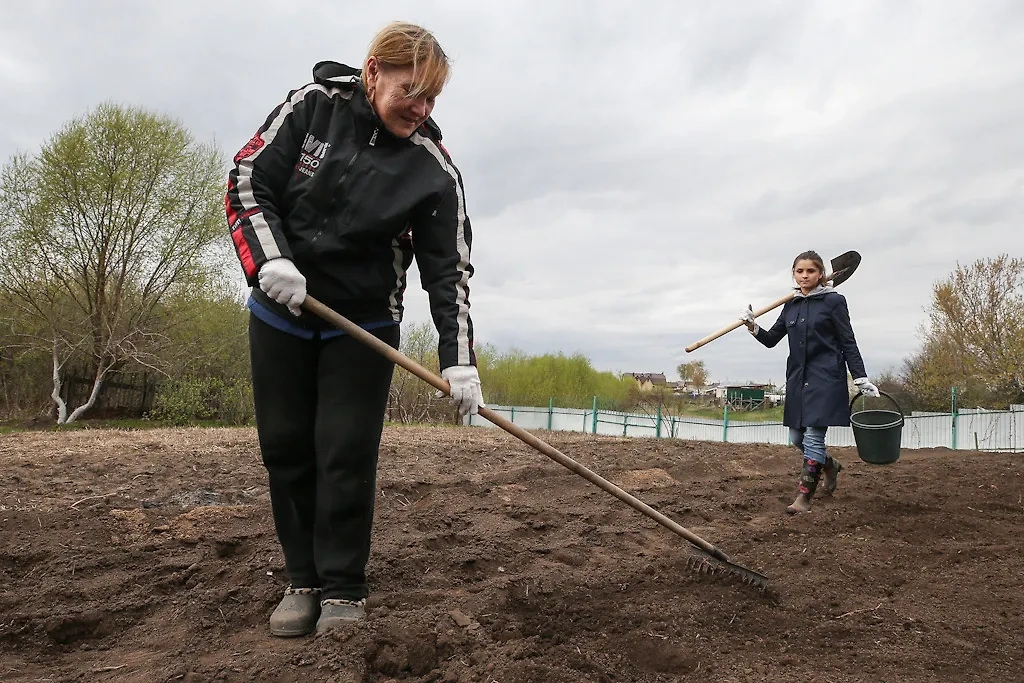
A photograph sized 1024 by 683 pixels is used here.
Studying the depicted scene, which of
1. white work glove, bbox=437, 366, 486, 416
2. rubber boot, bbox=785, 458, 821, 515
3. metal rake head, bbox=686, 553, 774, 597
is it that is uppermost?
white work glove, bbox=437, 366, 486, 416

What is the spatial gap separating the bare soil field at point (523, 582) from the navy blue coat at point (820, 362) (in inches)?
23.0

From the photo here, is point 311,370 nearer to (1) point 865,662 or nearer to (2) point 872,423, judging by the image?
(1) point 865,662

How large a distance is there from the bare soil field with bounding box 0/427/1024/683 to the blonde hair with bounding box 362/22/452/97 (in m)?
1.70

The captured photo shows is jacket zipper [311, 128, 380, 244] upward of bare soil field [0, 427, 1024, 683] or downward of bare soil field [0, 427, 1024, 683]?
upward

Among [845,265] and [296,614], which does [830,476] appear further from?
[296,614]

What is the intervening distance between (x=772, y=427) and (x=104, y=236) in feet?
56.8

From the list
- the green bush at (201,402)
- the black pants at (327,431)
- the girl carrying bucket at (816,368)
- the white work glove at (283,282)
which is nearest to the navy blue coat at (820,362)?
the girl carrying bucket at (816,368)

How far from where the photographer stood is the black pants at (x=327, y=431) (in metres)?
2.46

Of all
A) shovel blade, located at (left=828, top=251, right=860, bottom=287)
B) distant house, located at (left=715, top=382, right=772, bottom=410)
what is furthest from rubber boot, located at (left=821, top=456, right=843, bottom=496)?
distant house, located at (left=715, top=382, right=772, bottom=410)

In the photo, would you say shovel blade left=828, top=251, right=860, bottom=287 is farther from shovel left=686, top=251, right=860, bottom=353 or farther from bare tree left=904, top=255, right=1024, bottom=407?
bare tree left=904, top=255, right=1024, bottom=407

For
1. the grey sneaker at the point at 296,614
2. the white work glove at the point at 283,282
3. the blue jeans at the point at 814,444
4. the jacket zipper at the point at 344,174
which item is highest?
the jacket zipper at the point at 344,174

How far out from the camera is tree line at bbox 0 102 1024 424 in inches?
662

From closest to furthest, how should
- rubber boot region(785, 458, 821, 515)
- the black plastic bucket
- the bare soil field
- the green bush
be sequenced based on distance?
1. the bare soil field
2. rubber boot region(785, 458, 821, 515)
3. the black plastic bucket
4. the green bush

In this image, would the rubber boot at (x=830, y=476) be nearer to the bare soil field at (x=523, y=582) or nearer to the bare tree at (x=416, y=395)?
the bare soil field at (x=523, y=582)
